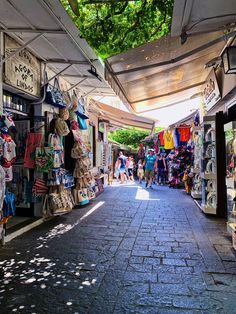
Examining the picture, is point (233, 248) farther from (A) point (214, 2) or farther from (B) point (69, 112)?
(B) point (69, 112)

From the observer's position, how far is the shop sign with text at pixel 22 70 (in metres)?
5.50

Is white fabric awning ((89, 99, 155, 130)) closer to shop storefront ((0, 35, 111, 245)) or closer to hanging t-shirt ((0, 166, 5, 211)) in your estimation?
shop storefront ((0, 35, 111, 245))

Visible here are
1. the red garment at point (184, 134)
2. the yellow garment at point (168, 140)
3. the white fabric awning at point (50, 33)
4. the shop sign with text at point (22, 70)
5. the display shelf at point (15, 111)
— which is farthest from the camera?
the yellow garment at point (168, 140)

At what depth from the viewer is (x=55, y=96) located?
7.33 m

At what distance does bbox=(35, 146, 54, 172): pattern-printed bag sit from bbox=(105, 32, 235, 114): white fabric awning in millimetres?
2115

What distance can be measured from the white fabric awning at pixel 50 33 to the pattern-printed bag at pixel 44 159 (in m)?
2.09

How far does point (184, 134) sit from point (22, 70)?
8.70m

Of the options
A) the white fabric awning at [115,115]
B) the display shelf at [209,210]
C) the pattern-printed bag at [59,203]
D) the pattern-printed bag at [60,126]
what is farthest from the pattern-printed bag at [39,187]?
the white fabric awning at [115,115]

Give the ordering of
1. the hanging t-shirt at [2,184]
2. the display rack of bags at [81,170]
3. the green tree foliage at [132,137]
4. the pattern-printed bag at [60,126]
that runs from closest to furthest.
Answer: the hanging t-shirt at [2,184] → the pattern-printed bag at [60,126] → the display rack of bags at [81,170] → the green tree foliage at [132,137]

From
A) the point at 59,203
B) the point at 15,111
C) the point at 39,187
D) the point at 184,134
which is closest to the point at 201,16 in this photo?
the point at 15,111

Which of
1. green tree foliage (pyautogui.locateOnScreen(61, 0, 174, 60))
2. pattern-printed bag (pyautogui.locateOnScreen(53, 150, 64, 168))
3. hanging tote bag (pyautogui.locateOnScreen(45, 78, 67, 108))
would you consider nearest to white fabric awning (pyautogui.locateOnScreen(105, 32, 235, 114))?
green tree foliage (pyautogui.locateOnScreen(61, 0, 174, 60))

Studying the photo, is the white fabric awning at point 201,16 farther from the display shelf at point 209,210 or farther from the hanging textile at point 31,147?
the display shelf at point 209,210

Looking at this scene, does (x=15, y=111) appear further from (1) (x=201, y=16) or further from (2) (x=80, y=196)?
(1) (x=201, y=16)

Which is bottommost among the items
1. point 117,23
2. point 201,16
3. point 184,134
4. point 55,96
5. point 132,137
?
point 184,134
